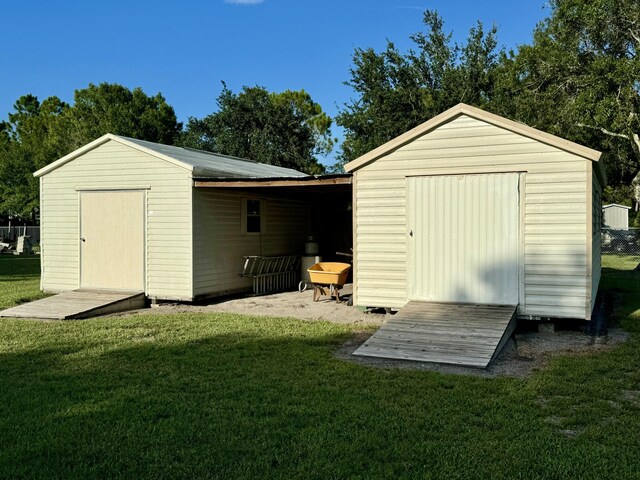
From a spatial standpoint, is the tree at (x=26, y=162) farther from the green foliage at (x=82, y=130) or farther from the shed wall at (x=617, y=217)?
the shed wall at (x=617, y=217)

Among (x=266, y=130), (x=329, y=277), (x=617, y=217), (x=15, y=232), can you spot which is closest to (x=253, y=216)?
(x=329, y=277)

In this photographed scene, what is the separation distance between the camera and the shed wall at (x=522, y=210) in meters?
7.52

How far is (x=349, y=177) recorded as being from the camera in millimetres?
9281

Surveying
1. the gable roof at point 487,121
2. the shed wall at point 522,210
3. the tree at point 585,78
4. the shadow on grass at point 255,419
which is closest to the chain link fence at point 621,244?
the tree at point 585,78

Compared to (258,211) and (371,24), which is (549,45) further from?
(258,211)

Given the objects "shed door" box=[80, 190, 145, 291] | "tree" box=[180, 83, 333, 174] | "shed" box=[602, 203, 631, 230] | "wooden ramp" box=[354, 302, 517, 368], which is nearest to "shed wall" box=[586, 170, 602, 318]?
"wooden ramp" box=[354, 302, 517, 368]

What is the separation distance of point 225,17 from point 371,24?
9.71m

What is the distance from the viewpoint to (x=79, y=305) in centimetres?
960

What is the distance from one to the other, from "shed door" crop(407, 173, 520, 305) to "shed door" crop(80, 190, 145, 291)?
17.3ft

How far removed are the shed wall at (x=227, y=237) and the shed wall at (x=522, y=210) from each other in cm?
324

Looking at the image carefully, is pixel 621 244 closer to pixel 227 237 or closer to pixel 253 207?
pixel 253 207

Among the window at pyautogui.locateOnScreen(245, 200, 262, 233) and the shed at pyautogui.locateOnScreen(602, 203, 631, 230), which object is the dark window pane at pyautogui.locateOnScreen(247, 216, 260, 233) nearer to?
the window at pyautogui.locateOnScreen(245, 200, 262, 233)

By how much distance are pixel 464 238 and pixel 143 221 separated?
19.6 ft

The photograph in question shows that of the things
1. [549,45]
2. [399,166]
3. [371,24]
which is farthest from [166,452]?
[371,24]
